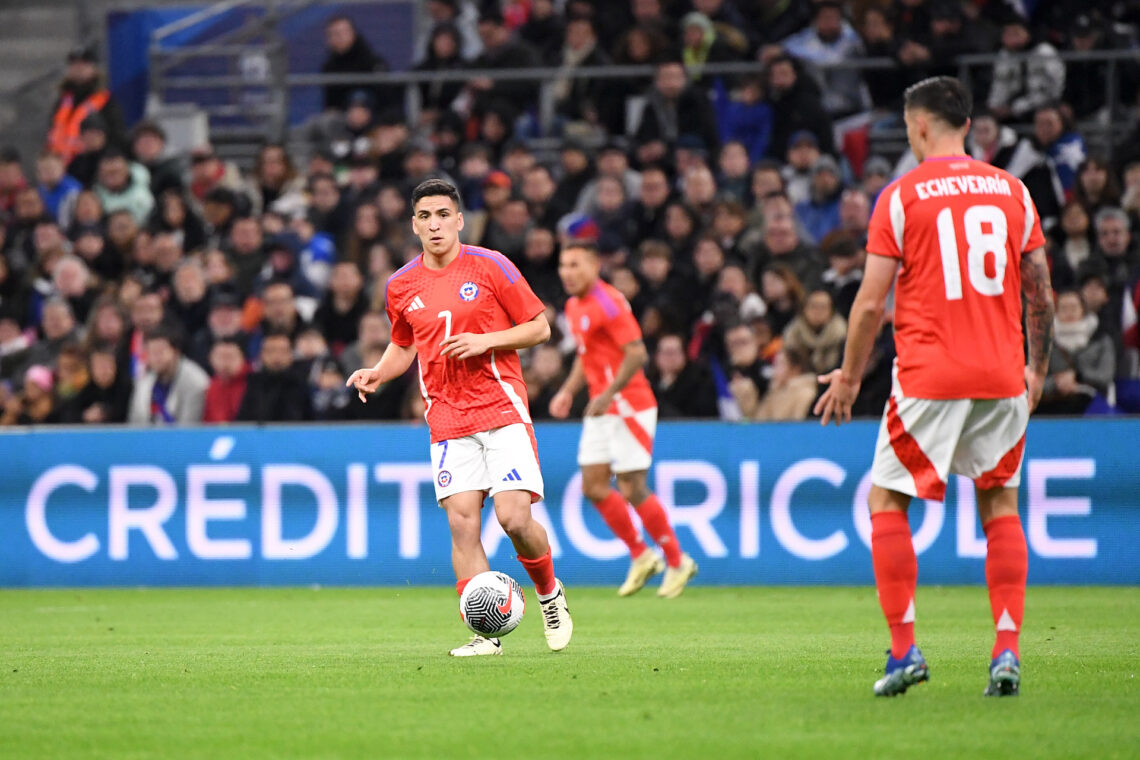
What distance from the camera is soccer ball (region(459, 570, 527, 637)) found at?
320 inches

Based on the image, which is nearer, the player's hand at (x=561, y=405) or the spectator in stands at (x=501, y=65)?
the player's hand at (x=561, y=405)

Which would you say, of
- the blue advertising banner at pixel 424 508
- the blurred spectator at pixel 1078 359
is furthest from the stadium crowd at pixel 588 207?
the blue advertising banner at pixel 424 508

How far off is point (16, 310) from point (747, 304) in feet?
27.6

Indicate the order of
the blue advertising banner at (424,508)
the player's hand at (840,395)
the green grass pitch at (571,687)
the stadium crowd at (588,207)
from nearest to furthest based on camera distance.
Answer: the green grass pitch at (571,687)
the player's hand at (840,395)
the blue advertising banner at (424,508)
the stadium crowd at (588,207)

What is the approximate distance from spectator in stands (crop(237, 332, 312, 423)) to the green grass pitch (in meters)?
4.39

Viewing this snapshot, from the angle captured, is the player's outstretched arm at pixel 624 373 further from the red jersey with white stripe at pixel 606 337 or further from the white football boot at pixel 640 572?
the white football boot at pixel 640 572

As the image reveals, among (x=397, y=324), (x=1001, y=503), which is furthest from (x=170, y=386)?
(x=1001, y=503)

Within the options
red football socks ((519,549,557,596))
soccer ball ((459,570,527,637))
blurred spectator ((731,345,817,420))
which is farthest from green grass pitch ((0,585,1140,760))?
blurred spectator ((731,345,817,420))

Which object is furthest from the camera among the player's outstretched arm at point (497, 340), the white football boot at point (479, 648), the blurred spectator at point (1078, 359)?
the blurred spectator at point (1078, 359)

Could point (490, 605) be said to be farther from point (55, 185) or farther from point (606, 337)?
point (55, 185)

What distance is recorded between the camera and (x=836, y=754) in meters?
5.31

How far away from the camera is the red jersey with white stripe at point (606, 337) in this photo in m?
13.0

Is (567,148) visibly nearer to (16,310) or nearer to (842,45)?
(842,45)

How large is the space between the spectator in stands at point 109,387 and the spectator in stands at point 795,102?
23.8ft
